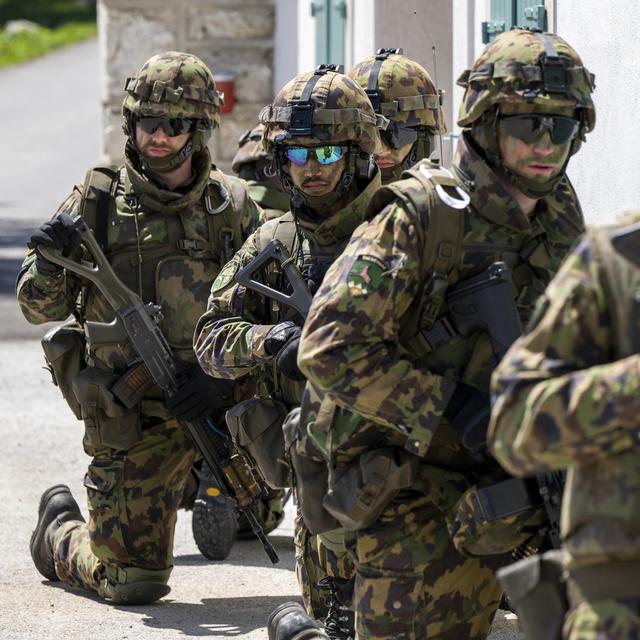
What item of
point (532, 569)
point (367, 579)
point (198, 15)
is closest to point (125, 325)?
point (367, 579)

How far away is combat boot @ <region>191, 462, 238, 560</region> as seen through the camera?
7.18m

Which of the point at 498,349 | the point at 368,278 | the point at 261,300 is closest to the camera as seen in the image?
the point at 368,278

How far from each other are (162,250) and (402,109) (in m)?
1.02

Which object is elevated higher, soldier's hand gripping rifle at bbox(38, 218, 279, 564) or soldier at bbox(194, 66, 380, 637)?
soldier at bbox(194, 66, 380, 637)

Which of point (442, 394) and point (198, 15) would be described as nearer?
point (442, 394)

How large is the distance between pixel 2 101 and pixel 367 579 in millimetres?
26909

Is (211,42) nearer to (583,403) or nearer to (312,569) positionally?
(312,569)

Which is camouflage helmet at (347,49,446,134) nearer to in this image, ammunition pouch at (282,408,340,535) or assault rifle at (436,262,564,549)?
ammunition pouch at (282,408,340,535)

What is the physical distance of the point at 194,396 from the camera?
638 centimetres

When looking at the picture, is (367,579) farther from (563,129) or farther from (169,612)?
(169,612)

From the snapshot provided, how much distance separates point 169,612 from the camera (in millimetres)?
6543

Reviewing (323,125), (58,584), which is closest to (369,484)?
(323,125)

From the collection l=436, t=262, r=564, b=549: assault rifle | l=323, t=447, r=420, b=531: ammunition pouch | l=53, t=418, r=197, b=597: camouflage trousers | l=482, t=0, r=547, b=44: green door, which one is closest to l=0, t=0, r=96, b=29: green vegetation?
l=482, t=0, r=547, b=44: green door

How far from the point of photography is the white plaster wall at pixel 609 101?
19.4ft
